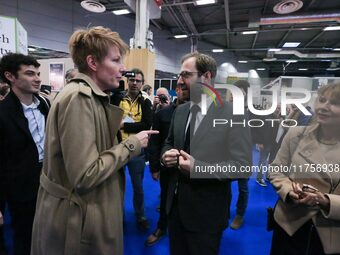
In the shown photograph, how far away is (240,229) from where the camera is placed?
2.58m

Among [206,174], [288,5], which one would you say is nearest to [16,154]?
[206,174]

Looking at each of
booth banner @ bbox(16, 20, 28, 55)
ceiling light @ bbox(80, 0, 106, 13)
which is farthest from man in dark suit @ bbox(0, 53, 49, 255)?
ceiling light @ bbox(80, 0, 106, 13)

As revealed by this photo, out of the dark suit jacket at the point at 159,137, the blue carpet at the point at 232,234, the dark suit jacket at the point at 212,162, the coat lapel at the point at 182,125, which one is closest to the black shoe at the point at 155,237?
the blue carpet at the point at 232,234

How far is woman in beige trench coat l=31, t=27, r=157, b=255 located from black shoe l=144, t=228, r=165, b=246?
132 cm

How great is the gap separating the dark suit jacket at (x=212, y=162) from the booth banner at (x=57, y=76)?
4.25 m

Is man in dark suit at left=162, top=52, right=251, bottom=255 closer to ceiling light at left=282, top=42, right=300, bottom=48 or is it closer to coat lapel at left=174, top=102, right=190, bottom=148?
coat lapel at left=174, top=102, right=190, bottom=148

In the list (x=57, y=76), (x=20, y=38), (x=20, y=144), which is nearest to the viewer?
(x=20, y=144)

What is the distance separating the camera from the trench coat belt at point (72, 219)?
905 millimetres

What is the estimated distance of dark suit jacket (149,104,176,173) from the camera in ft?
6.15

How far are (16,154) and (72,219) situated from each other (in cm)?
96

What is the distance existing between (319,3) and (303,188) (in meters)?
8.21

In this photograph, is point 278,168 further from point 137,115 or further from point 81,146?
point 137,115

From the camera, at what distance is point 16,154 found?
5.14 feet

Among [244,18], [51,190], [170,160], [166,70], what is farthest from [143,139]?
[166,70]
